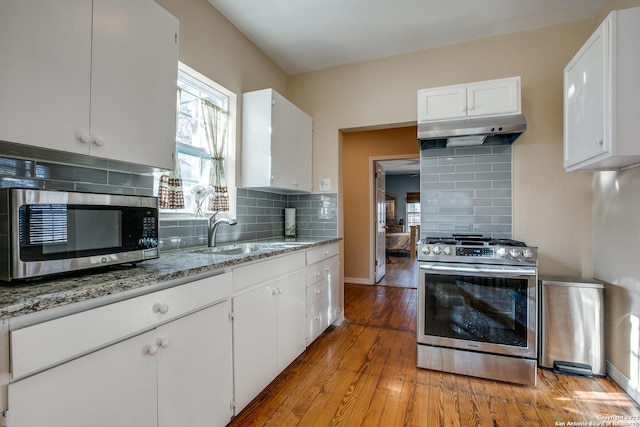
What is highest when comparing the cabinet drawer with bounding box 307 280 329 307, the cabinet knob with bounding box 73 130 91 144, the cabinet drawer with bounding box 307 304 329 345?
the cabinet knob with bounding box 73 130 91 144

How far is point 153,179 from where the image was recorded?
1.88m

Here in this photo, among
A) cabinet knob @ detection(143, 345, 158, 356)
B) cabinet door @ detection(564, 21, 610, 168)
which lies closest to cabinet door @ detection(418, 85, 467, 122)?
cabinet door @ detection(564, 21, 610, 168)

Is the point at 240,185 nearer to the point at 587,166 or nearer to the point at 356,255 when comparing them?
the point at 587,166

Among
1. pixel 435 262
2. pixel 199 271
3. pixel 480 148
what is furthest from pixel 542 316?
pixel 199 271

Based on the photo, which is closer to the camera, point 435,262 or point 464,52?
point 435,262

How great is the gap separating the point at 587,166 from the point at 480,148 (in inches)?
35.9

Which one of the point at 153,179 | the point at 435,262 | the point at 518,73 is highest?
the point at 518,73

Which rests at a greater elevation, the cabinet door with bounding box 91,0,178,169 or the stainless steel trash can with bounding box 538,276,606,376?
the cabinet door with bounding box 91,0,178,169

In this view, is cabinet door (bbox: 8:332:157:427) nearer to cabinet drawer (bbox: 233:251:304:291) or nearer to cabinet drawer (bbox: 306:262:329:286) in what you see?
cabinet drawer (bbox: 233:251:304:291)

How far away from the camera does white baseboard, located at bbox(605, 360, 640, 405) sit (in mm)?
1924

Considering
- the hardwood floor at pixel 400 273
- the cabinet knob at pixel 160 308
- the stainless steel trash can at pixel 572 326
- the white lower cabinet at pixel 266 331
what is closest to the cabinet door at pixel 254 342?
the white lower cabinet at pixel 266 331

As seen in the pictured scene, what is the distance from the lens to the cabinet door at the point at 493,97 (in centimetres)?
245

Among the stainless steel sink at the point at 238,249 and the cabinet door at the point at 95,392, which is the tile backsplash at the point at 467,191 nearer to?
A: the stainless steel sink at the point at 238,249

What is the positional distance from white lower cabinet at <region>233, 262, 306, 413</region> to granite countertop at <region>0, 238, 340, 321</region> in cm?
37
